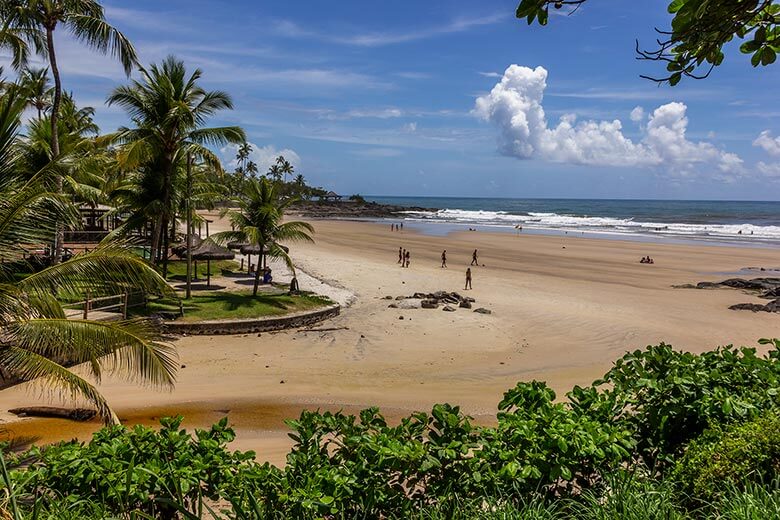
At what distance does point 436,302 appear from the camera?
63.6 feet

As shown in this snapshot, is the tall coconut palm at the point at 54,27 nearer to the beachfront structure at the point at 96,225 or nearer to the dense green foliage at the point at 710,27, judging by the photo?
the beachfront structure at the point at 96,225

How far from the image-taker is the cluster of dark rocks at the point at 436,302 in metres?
18.8

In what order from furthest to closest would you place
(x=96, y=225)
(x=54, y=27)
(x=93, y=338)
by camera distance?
(x=96, y=225), (x=54, y=27), (x=93, y=338)

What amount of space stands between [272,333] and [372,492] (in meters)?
12.0

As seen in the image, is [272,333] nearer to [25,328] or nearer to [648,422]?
[25,328]

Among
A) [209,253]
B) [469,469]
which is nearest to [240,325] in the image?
[209,253]

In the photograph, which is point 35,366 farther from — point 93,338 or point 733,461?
point 733,461

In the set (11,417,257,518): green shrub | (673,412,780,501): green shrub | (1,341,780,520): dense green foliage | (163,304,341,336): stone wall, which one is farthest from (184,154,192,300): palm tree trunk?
(673,412,780,501): green shrub

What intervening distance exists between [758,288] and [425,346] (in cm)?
1978

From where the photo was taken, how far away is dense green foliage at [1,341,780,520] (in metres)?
3.25

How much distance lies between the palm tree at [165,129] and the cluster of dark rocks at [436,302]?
8065 millimetres

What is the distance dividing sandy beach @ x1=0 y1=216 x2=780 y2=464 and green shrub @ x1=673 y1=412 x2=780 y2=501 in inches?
213

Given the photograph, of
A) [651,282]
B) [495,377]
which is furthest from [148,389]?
[651,282]

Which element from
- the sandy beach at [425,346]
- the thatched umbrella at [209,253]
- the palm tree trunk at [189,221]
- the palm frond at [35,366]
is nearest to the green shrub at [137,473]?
the palm frond at [35,366]
